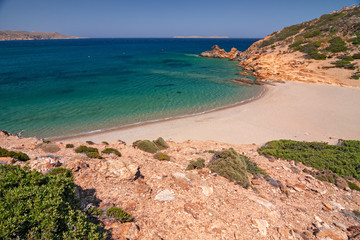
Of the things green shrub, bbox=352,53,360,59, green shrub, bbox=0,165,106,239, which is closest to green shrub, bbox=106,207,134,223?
green shrub, bbox=0,165,106,239

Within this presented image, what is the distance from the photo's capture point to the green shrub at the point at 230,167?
359 inches

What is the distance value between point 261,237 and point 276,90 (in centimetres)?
3714

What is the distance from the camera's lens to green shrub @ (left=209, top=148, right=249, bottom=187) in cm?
912

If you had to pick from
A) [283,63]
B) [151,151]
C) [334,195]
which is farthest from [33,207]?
[283,63]

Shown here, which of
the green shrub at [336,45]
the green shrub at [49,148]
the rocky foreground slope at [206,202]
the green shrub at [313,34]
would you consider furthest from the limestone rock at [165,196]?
the green shrub at [313,34]

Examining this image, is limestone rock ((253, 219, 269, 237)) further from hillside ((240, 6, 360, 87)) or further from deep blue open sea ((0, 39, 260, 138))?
hillside ((240, 6, 360, 87))

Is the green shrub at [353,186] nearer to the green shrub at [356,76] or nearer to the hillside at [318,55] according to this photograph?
the hillside at [318,55]

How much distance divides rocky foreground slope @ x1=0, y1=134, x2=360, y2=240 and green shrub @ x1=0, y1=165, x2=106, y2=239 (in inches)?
47.6

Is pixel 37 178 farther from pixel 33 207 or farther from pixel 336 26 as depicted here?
pixel 336 26

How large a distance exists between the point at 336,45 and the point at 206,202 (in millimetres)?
65922

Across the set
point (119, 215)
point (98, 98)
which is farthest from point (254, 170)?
point (98, 98)

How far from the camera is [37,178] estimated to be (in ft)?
16.3

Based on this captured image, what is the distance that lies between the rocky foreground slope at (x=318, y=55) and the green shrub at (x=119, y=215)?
4834cm

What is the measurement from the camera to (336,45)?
51312mm
